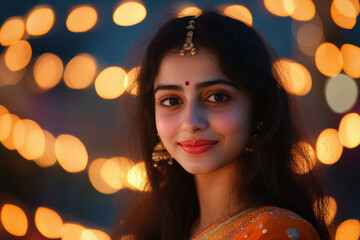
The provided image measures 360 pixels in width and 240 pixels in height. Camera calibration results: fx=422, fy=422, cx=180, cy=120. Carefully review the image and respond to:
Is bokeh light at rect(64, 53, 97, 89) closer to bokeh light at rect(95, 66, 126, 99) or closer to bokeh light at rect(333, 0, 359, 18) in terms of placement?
bokeh light at rect(95, 66, 126, 99)

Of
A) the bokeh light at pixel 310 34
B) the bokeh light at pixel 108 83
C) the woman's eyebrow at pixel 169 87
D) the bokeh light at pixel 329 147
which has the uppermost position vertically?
the bokeh light at pixel 310 34

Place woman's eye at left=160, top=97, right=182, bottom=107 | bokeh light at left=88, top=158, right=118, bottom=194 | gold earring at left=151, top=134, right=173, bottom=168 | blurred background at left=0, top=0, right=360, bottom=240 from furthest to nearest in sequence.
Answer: bokeh light at left=88, top=158, right=118, bottom=194 → blurred background at left=0, top=0, right=360, bottom=240 → gold earring at left=151, top=134, right=173, bottom=168 → woman's eye at left=160, top=97, right=182, bottom=107

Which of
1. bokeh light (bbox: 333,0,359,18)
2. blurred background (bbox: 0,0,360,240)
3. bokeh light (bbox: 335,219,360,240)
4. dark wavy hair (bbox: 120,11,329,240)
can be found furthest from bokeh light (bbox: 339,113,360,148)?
dark wavy hair (bbox: 120,11,329,240)

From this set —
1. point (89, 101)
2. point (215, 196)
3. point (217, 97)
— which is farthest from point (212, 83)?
point (89, 101)

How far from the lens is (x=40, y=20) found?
2.63m

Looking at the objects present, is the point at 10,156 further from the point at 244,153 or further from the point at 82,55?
the point at 244,153

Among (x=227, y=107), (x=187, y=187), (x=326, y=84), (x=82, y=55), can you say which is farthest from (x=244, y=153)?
(x=82, y=55)

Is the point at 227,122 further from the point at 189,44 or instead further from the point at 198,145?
the point at 189,44

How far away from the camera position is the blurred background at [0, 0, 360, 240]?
97.6 inches

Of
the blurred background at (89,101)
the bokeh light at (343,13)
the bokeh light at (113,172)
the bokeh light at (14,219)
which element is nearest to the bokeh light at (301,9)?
the blurred background at (89,101)

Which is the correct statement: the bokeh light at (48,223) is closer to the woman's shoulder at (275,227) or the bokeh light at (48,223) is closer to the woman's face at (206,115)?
the woman's face at (206,115)

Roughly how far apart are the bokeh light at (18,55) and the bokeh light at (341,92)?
6.05 feet

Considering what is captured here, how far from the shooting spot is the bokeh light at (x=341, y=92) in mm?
2410

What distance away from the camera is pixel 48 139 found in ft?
8.75
